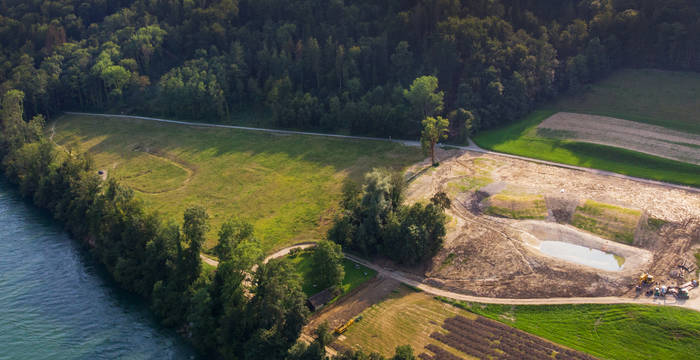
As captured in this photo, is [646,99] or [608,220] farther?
[646,99]

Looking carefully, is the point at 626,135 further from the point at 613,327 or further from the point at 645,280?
the point at 613,327

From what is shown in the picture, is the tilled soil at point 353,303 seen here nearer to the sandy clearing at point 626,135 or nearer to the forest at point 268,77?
the forest at point 268,77

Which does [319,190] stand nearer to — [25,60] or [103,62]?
[103,62]

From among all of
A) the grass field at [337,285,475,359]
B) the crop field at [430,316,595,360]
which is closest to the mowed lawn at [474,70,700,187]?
the crop field at [430,316,595,360]

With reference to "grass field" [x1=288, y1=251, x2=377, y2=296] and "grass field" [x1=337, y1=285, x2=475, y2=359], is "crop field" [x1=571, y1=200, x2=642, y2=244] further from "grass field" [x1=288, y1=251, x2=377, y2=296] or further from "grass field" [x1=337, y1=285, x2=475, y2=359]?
"grass field" [x1=288, y1=251, x2=377, y2=296]

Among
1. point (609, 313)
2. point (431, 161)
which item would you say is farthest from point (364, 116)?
point (609, 313)

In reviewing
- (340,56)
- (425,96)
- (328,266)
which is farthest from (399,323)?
(340,56)
